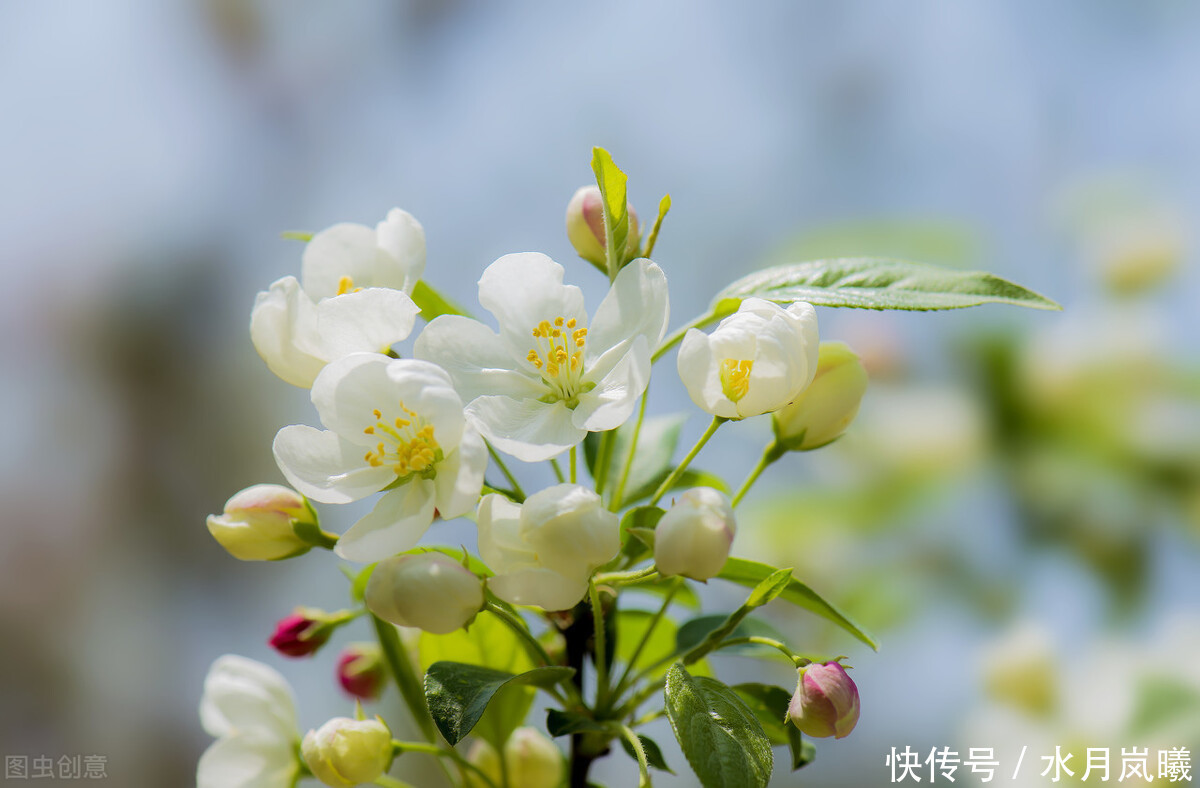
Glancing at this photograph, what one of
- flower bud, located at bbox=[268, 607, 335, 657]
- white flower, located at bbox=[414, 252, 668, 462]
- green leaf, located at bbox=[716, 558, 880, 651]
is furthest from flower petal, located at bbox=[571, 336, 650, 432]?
flower bud, located at bbox=[268, 607, 335, 657]

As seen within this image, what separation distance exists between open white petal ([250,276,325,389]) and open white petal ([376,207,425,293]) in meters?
0.06

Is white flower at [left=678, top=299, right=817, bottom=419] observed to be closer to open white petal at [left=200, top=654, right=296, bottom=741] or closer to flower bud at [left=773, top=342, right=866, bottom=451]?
flower bud at [left=773, top=342, right=866, bottom=451]

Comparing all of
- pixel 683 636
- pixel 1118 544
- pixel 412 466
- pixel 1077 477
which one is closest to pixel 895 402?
pixel 1077 477

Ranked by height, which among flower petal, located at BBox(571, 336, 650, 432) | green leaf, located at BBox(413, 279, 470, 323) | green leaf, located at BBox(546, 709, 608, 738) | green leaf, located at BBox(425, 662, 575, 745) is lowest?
green leaf, located at BBox(546, 709, 608, 738)

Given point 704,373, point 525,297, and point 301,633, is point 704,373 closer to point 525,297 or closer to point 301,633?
point 525,297

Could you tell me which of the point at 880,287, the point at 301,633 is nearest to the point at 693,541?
the point at 880,287

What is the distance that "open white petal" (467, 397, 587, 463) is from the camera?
402 mm

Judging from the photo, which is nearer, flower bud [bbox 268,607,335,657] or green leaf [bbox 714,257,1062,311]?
green leaf [bbox 714,257,1062,311]

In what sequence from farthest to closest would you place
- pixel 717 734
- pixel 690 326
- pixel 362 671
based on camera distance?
pixel 362 671 < pixel 690 326 < pixel 717 734

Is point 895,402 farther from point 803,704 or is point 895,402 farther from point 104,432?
point 104,432

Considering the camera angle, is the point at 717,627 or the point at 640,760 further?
the point at 717,627

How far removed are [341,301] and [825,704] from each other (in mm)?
285

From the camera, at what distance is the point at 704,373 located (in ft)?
1.31

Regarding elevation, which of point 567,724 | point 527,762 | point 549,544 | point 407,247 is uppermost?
point 407,247
